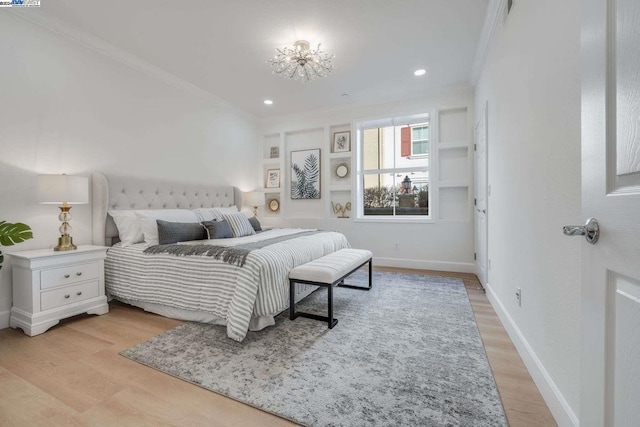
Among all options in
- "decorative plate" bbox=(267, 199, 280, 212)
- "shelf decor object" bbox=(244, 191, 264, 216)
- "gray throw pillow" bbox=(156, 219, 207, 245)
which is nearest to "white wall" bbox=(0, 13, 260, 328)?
"gray throw pillow" bbox=(156, 219, 207, 245)

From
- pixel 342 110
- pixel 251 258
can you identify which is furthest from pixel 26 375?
pixel 342 110

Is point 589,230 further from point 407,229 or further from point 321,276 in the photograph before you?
Result: point 407,229

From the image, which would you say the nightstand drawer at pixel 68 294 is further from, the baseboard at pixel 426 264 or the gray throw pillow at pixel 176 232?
the baseboard at pixel 426 264

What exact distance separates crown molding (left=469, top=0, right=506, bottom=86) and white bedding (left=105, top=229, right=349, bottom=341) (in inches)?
104

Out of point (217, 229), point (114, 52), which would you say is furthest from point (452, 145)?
point (114, 52)

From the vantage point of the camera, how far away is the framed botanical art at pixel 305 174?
5008 millimetres

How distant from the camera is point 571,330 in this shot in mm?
1196

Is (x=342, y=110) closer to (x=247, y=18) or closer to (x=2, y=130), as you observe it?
(x=247, y=18)

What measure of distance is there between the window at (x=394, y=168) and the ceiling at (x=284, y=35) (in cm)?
80

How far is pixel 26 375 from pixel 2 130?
1.98m

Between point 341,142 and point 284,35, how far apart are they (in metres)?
2.23

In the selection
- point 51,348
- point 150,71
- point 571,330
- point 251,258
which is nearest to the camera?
point 571,330

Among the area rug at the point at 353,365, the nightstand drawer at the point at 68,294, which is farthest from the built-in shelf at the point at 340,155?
the nightstand drawer at the point at 68,294

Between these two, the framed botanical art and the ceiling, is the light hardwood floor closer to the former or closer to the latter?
the ceiling
